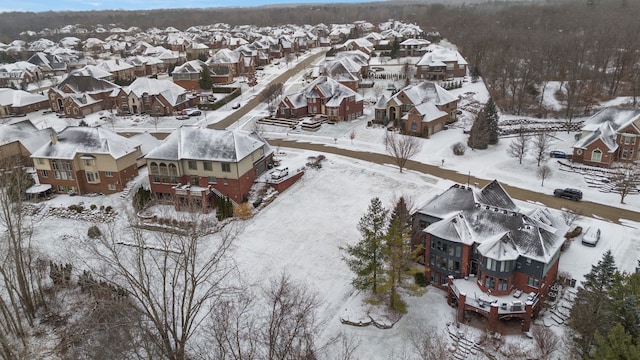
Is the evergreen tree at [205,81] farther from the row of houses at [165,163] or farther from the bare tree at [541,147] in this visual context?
the bare tree at [541,147]

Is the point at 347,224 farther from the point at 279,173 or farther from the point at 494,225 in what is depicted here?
the point at 494,225

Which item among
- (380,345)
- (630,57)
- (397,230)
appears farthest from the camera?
(630,57)

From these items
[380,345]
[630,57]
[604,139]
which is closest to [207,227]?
[380,345]

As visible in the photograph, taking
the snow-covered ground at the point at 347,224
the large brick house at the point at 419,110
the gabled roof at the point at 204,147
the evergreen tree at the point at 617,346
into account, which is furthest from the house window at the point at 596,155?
the gabled roof at the point at 204,147

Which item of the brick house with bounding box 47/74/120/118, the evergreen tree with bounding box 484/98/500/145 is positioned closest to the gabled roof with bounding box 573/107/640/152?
the evergreen tree with bounding box 484/98/500/145

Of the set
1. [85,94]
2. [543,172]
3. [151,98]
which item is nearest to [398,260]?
[543,172]

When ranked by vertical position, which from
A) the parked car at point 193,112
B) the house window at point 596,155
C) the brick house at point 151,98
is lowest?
the house window at point 596,155

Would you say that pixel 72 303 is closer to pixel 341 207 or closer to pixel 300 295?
pixel 300 295
